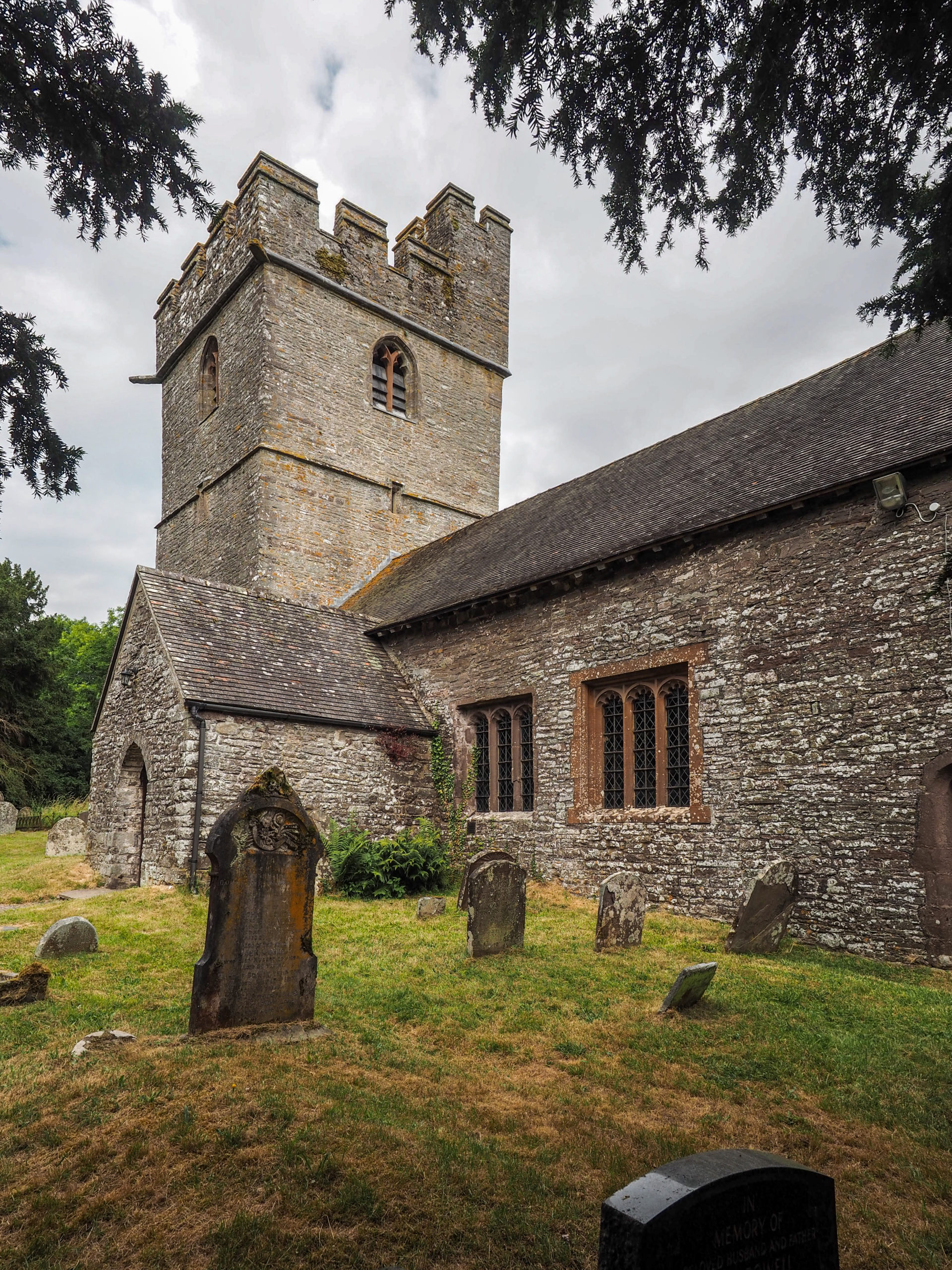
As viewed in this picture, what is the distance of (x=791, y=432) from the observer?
42.9ft

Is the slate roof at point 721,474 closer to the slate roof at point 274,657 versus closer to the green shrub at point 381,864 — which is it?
the slate roof at point 274,657

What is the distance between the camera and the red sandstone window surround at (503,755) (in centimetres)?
1438

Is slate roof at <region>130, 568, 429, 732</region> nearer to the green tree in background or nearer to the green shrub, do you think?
the green shrub

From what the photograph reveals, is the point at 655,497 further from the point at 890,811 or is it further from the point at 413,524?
the point at 413,524

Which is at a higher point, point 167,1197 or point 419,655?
point 419,655

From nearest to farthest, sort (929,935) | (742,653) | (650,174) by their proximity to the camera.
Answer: (650,174) < (929,935) < (742,653)

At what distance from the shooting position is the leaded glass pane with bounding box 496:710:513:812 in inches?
581

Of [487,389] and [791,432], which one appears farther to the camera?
[487,389]

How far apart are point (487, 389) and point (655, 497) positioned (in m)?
13.1

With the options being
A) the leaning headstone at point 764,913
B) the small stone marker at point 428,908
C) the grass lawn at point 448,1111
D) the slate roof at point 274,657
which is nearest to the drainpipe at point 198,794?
the slate roof at point 274,657

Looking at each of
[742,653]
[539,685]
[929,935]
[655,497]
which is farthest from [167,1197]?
[655,497]

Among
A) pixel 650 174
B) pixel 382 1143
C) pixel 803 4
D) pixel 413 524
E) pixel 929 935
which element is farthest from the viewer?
pixel 413 524

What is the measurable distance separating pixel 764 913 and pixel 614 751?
4.26m

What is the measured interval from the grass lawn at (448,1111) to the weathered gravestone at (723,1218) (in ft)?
3.40
